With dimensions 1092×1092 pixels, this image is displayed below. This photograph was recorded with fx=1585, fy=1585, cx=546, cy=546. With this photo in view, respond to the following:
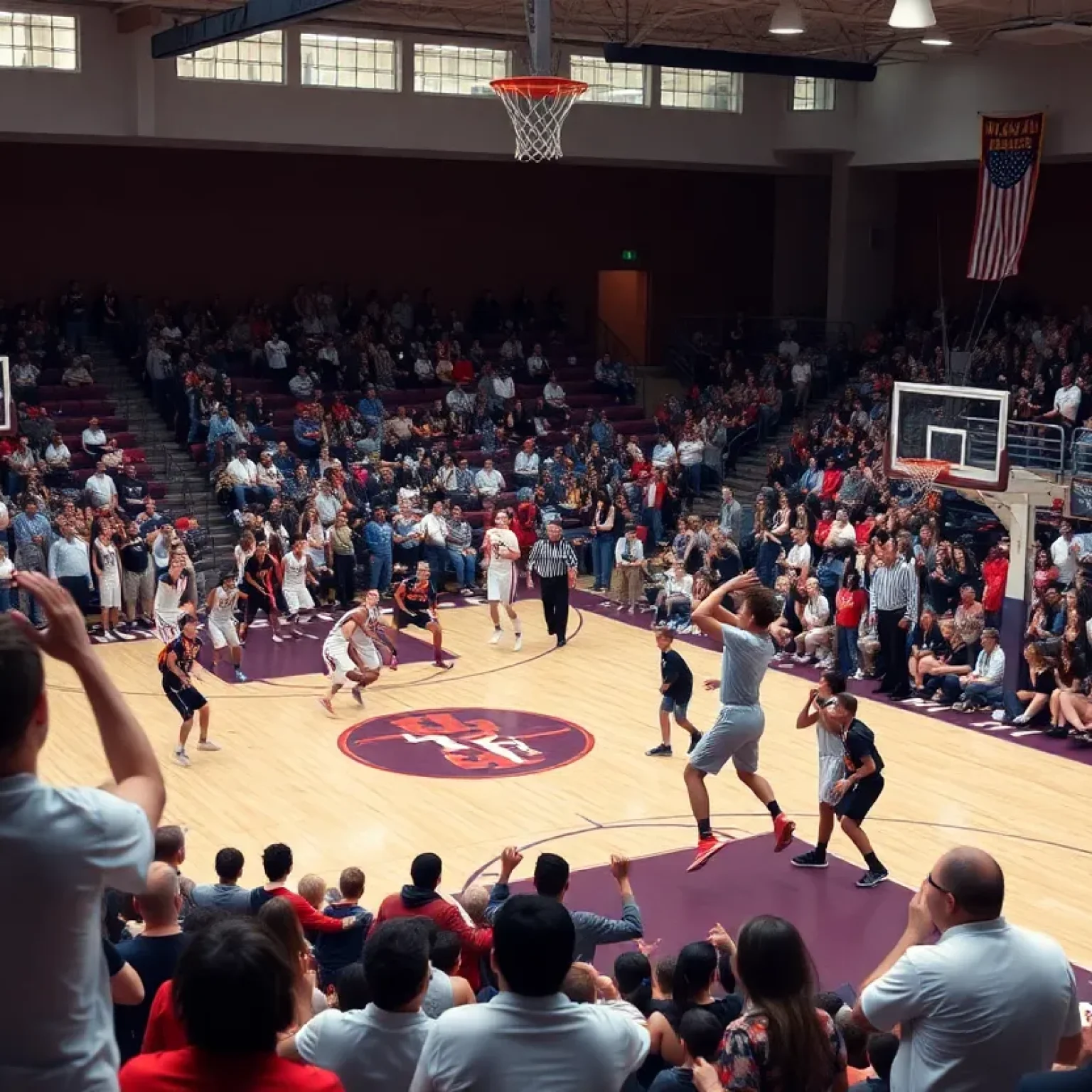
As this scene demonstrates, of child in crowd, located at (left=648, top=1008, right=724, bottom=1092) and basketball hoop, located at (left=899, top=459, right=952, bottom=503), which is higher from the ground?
basketball hoop, located at (left=899, top=459, right=952, bottom=503)

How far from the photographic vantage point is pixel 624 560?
2122 centimetres

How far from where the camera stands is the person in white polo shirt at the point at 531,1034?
3.47m

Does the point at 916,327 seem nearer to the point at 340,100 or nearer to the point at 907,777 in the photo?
the point at 340,100

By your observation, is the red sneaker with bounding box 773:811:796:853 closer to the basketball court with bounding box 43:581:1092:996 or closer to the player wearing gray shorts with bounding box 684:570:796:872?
the player wearing gray shorts with bounding box 684:570:796:872

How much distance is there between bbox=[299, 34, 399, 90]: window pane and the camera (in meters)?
24.5

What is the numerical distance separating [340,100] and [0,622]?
2316 cm

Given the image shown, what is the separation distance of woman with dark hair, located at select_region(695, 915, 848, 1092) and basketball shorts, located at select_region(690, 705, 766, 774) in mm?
6778

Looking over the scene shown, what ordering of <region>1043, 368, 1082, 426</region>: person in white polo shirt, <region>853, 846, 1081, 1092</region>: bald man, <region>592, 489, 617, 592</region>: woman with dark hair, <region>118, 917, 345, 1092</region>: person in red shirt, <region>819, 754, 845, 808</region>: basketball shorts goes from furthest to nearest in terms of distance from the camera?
<region>592, 489, 617, 592</region>: woman with dark hair < <region>1043, 368, 1082, 426</region>: person in white polo shirt < <region>819, 754, 845, 808</region>: basketball shorts < <region>853, 846, 1081, 1092</region>: bald man < <region>118, 917, 345, 1092</region>: person in red shirt

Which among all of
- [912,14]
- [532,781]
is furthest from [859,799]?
[912,14]

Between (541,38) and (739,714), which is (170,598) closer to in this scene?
(541,38)

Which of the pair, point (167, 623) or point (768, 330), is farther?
point (768, 330)

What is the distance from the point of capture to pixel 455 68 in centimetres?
2586

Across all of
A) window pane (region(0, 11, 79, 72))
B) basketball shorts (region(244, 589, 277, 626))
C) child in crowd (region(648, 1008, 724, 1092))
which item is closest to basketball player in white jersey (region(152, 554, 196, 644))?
basketball shorts (region(244, 589, 277, 626))

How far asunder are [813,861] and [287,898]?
17.1 feet
